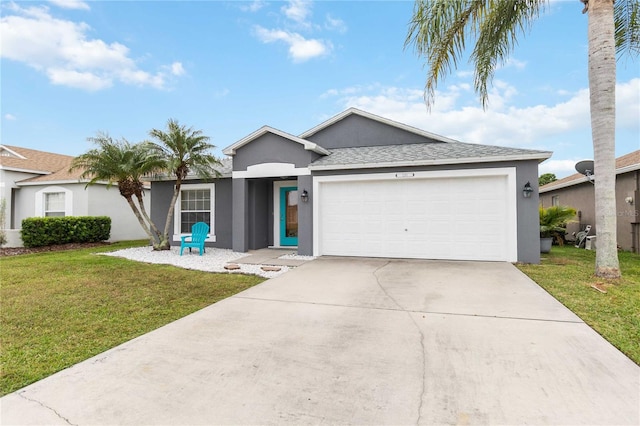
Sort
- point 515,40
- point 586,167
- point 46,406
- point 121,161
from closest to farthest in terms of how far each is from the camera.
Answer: point 46,406
point 515,40
point 121,161
point 586,167

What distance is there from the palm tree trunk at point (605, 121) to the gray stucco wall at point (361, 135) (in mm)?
6087

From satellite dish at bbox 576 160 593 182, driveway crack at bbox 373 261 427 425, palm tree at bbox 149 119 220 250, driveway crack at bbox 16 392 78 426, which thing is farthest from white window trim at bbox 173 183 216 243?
satellite dish at bbox 576 160 593 182

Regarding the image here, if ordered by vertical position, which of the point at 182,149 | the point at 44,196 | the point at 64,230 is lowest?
the point at 64,230

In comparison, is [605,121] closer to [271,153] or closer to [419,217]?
[419,217]

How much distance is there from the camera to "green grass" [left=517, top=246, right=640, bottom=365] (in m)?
4.02

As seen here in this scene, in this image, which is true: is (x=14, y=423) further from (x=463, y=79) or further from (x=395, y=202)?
(x=463, y=79)

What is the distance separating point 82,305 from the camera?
5.48 metres

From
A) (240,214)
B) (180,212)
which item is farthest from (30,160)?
(240,214)

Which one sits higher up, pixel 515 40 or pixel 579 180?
pixel 515 40

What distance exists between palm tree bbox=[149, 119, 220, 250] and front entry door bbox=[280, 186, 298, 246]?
2.89 metres

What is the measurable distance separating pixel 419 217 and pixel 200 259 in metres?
6.96

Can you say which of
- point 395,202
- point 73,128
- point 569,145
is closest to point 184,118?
point 395,202

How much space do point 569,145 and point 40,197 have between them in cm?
2565

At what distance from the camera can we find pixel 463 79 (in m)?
9.80
